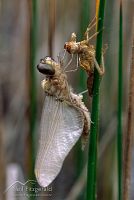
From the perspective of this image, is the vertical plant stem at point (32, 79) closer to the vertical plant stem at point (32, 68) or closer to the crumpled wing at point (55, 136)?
the vertical plant stem at point (32, 68)

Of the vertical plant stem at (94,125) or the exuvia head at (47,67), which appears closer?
the vertical plant stem at (94,125)

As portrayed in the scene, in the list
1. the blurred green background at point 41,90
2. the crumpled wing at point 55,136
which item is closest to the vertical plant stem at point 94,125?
the crumpled wing at point 55,136

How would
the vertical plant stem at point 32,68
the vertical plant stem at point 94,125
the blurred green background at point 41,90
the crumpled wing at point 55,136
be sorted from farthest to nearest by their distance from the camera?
the blurred green background at point 41,90 < the vertical plant stem at point 32,68 < the crumpled wing at point 55,136 < the vertical plant stem at point 94,125

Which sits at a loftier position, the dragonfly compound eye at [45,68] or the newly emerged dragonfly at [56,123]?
the dragonfly compound eye at [45,68]

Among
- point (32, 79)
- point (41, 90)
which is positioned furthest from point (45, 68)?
point (41, 90)

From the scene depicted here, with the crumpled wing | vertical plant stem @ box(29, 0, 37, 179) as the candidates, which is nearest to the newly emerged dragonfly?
the crumpled wing

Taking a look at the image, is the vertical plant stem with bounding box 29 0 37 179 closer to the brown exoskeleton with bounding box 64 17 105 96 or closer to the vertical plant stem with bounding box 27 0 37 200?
the vertical plant stem with bounding box 27 0 37 200

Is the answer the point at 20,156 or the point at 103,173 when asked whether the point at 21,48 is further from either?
the point at 103,173

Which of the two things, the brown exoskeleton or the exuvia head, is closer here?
the brown exoskeleton
